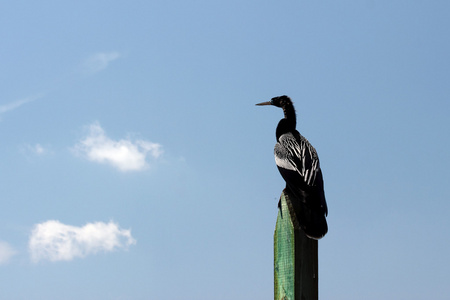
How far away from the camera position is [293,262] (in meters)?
3.77

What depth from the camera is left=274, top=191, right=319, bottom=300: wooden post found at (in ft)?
12.3

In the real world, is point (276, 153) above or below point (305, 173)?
above

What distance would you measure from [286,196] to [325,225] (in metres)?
0.39

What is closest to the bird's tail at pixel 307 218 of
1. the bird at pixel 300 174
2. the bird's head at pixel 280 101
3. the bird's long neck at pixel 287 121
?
the bird at pixel 300 174

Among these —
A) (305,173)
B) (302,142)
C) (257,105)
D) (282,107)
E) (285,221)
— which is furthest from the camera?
→ (257,105)

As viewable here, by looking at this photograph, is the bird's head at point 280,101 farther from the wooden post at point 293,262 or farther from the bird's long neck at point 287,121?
the wooden post at point 293,262

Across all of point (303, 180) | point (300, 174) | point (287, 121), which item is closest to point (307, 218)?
point (303, 180)

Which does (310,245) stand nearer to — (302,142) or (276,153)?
(276,153)

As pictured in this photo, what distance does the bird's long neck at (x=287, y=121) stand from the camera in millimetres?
7363

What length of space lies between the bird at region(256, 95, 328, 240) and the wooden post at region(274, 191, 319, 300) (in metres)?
0.07

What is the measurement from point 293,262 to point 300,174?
69.5 inches

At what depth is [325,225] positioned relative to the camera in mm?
4137

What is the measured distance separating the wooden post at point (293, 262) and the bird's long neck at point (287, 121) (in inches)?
133

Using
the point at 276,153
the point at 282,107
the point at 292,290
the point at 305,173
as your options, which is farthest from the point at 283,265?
the point at 282,107
